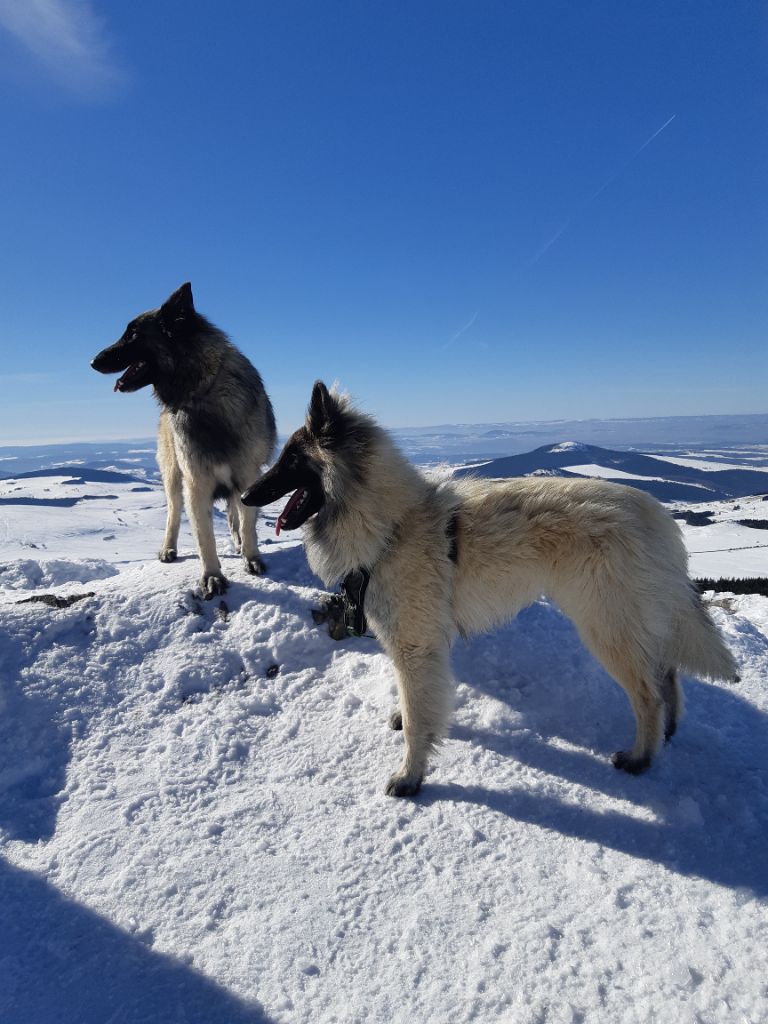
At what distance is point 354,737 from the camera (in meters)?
4.31

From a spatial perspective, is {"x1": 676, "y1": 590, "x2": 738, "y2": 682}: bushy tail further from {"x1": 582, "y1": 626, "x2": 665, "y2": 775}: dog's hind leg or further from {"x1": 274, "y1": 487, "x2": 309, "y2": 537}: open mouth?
{"x1": 274, "y1": 487, "x2": 309, "y2": 537}: open mouth

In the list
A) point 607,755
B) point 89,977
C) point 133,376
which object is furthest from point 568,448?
point 89,977

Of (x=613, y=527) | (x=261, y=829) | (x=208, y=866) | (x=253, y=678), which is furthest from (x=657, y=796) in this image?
(x=253, y=678)

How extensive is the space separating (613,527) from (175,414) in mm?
4863

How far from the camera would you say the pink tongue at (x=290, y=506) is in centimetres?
403

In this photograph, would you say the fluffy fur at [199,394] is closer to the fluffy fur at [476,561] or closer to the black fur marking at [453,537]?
the fluffy fur at [476,561]

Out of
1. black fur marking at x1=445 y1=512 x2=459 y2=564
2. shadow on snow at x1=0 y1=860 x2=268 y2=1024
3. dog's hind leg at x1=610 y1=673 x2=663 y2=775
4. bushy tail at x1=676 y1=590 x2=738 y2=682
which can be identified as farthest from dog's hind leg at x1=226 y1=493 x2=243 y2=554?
bushy tail at x1=676 y1=590 x2=738 y2=682

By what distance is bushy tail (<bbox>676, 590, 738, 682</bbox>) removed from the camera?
12.3 feet

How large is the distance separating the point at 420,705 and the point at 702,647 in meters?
2.21

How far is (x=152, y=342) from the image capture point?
566 cm

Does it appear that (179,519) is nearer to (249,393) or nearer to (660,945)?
(249,393)

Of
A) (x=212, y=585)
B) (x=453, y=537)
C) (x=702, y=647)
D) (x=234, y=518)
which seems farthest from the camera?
(x=234, y=518)

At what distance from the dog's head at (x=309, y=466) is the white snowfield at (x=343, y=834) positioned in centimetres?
190

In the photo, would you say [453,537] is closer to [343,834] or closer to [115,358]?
[343,834]
